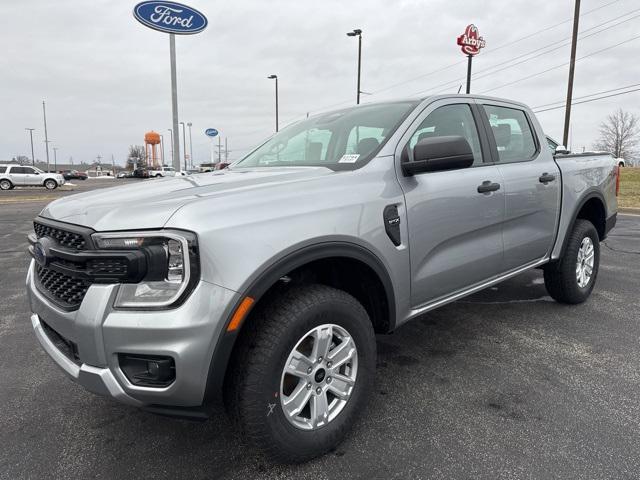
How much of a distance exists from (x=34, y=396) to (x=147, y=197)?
67.0 inches

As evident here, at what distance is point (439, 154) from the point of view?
2.46m

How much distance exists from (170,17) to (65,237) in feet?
45.7

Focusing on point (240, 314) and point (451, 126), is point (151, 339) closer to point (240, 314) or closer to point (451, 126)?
point (240, 314)

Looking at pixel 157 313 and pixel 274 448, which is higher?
pixel 157 313

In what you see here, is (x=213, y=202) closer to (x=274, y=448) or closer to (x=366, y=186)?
(x=366, y=186)

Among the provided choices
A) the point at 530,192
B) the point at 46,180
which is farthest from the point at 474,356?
the point at 46,180

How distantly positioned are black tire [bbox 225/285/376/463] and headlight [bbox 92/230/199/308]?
38 cm

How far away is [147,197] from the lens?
2.08 m

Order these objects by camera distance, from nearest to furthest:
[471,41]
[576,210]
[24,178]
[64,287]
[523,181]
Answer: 1. [64,287]
2. [523,181]
3. [576,210]
4. [471,41]
5. [24,178]

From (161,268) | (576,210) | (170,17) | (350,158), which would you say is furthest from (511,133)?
(170,17)

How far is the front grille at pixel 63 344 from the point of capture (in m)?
1.94

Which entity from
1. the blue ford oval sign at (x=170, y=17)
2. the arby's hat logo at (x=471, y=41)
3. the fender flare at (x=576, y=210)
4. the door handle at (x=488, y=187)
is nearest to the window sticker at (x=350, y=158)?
the door handle at (x=488, y=187)

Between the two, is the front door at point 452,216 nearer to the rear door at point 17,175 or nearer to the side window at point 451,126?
the side window at point 451,126

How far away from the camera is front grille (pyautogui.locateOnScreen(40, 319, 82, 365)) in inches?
76.5
